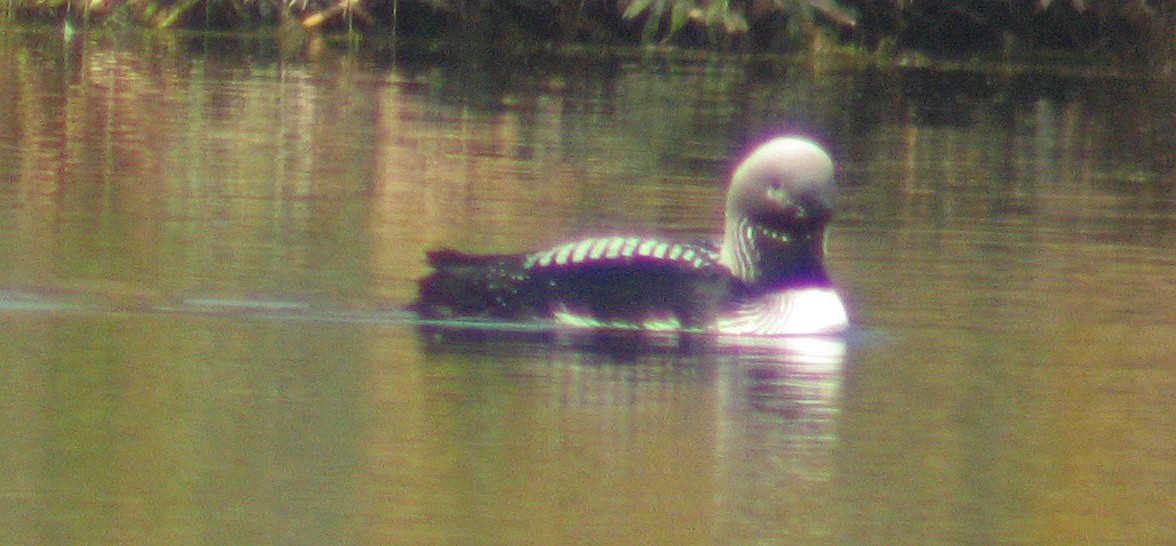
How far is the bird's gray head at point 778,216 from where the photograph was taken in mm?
7840

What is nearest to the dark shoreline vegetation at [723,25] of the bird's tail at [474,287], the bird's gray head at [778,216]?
the bird's gray head at [778,216]

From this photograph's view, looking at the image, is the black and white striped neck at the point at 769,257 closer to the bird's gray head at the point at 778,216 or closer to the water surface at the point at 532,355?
the bird's gray head at the point at 778,216

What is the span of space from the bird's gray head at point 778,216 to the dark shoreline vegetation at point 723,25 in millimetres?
13973

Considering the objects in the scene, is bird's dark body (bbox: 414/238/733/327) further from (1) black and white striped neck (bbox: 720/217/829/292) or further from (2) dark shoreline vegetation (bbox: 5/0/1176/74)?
(2) dark shoreline vegetation (bbox: 5/0/1176/74)

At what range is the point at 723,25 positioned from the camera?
71.6 ft

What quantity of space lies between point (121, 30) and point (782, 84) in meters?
6.99

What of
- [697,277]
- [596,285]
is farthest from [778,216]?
[596,285]

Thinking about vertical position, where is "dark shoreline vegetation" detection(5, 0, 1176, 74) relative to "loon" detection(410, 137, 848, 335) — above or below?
above

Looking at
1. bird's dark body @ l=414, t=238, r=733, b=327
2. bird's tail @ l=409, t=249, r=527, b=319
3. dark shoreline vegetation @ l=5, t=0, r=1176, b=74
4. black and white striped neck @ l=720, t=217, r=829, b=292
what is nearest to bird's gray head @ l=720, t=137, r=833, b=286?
black and white striped neck @ l=720, t=217, r=829, b=292

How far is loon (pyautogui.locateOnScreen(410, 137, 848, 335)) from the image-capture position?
7676mm

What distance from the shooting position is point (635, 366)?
7.16 metres

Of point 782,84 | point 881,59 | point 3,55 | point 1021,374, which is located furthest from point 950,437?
point 881,59

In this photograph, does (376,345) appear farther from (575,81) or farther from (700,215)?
(575,81)

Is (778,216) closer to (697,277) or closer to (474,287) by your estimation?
(697,277)
